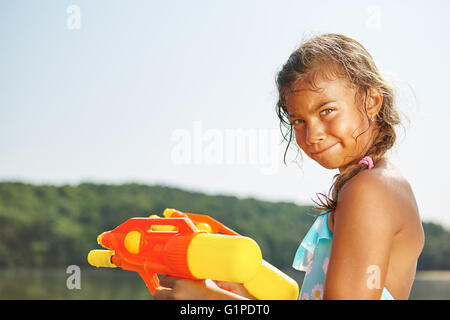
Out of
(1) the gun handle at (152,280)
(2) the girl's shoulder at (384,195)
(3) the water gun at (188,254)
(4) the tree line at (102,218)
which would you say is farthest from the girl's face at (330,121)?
(4) the tree line at (102,218)

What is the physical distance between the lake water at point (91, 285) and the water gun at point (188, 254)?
12.5 m

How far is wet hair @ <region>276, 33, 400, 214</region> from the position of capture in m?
0.95

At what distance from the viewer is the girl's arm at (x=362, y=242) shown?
2.52ft

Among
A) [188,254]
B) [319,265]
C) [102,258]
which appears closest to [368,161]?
[319,265]

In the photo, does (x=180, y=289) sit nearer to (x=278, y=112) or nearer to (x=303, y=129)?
(x=303, y=129)

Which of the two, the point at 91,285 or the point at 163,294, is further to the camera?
the point at 91,285

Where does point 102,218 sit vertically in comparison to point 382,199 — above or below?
below

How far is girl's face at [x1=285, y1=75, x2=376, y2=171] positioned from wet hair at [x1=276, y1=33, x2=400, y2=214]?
0.6 inches

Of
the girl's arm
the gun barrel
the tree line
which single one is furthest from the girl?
the tree line

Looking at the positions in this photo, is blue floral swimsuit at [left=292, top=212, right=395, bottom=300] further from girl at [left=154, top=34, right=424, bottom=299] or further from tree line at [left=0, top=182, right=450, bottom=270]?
tree line at [left=0, top=182, right=450, bottom=270]

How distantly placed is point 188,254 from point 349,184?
297 mm

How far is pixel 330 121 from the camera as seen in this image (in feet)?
3.09

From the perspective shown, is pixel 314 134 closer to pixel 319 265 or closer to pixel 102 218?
pixel 319 265

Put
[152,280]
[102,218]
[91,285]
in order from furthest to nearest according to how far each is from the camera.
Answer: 1. [102,218]
2. [91,285]
3. [152,280]
